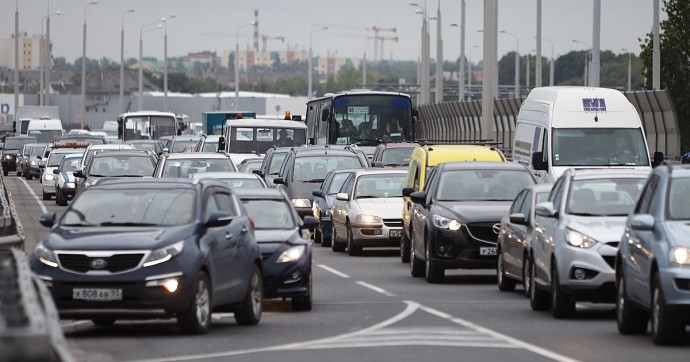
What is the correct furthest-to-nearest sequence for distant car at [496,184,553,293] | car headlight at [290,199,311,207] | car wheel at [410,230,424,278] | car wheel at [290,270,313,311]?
car headlight at [290,199,311,207], car wheel at [410,230,424,278], distant car at [496,184,553,293], car wheel at [290,270,313,311]

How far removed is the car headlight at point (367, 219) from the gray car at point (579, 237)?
11.0 m

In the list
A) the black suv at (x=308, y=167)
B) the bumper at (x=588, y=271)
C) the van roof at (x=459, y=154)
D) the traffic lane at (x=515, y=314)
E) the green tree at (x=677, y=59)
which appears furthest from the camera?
the green tree at (x=677, y=59)

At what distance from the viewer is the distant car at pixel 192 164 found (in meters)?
33.7

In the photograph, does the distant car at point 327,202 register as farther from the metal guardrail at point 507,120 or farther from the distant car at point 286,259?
the distant car at point 286,259

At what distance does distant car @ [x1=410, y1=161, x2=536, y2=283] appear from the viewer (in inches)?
944

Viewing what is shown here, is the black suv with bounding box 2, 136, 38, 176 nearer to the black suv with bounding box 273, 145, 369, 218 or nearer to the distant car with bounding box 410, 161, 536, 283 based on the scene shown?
the black suv with bounding box 273, 145, 369, 218

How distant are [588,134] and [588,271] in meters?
13.7

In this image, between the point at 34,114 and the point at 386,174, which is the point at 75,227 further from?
the point at 34,114

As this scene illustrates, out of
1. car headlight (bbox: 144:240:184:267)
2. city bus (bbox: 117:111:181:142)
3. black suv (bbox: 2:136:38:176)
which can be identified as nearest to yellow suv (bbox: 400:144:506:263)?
car headlight (bbox: 144:240:184:267)

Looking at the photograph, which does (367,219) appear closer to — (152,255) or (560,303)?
(560,303)

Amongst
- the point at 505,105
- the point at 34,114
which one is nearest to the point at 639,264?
the point at 505,105

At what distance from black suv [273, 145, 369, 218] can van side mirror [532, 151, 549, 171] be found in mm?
7145

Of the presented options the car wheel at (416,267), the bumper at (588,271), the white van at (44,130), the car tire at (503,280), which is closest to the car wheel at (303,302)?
the bumper at (588,271)

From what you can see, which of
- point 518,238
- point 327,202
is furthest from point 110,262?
point 327,202
